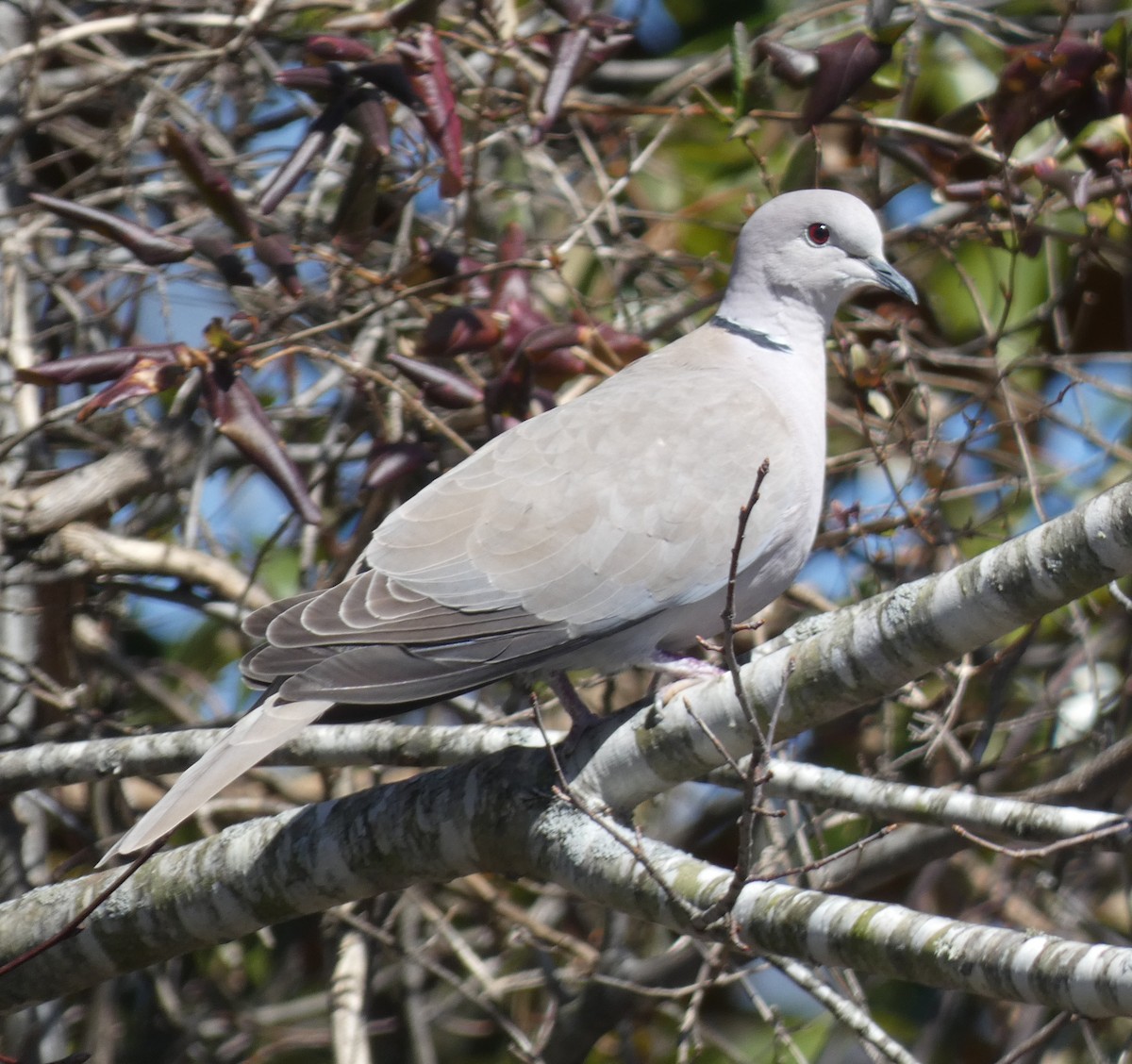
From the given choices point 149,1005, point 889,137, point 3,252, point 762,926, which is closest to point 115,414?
point 3,252

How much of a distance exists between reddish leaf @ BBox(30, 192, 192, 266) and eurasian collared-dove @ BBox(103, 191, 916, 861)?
2.80ft

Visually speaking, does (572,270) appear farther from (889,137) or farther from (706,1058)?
(706,1058)

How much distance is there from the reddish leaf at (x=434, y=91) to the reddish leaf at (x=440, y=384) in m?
0.49

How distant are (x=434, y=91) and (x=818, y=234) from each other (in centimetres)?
105

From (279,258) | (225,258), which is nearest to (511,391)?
(279,258)

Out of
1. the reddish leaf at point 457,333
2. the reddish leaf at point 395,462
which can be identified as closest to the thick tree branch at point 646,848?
the reddish leaf at point 395,462

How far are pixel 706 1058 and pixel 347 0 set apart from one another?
11.0ft

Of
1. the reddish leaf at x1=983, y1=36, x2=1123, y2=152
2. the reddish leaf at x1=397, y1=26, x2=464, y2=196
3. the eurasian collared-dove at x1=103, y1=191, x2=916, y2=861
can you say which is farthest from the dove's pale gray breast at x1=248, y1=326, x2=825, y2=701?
the reddish leaf at x1=983, y1=36, x2=1123, y2=152

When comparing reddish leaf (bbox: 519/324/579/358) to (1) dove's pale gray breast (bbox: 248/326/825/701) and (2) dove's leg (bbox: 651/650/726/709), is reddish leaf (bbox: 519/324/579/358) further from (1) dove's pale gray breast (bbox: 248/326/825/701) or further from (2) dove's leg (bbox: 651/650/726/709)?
(2) dove's leg (bbox: 651/650/726/709)

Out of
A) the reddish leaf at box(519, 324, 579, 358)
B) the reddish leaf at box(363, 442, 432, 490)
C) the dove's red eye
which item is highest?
the dove's red eye

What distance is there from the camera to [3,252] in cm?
405

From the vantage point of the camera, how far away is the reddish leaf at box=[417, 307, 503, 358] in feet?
11.5

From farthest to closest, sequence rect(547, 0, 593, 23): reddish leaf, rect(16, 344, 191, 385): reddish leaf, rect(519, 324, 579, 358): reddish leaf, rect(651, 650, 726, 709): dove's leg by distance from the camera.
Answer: rect(547, 0, 593, 23): reddish leaf → rect(519, 324, 579, 358): reddish leaf → rect(16, 344, 191, 385): reddish leaf → rect(651, 650, 726, 709): dove's leg

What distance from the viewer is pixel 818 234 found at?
362 centimetres
